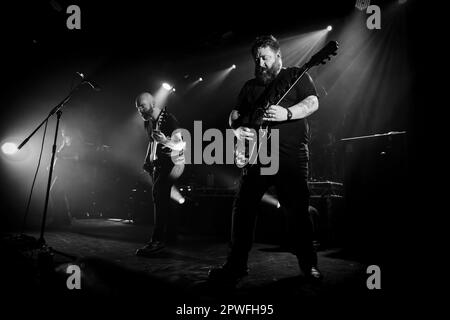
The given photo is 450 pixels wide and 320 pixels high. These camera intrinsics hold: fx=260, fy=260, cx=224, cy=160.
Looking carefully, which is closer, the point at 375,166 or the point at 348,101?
the point at 375,166

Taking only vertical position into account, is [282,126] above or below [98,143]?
below

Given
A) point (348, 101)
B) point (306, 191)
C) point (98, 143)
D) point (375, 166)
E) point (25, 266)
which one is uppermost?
point (348, 101)

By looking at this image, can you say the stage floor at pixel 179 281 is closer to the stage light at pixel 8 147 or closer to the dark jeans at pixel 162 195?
the dark jeans at pixel 162 195

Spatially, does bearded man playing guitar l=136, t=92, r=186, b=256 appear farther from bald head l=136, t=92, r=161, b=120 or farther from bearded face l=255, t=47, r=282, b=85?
bearded face l=255, t=47, r=282, b=85

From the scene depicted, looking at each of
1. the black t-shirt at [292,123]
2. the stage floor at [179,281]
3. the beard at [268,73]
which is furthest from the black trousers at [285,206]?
the beard at [268,73]

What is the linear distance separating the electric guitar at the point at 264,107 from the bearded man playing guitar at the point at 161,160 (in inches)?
60.4

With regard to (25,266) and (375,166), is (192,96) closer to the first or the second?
(375,166)

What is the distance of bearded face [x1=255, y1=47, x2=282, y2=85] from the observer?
242cm

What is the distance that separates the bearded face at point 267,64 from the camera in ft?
7.95
